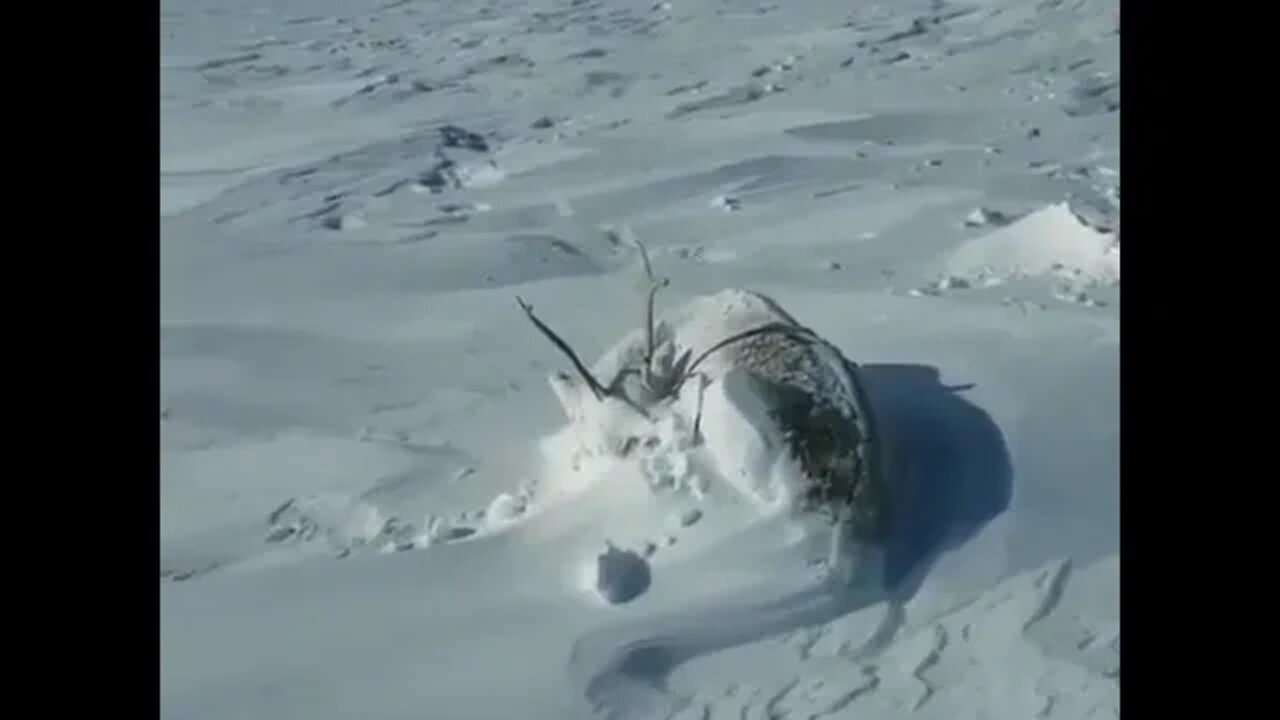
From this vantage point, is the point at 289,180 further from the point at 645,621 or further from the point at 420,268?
the point at 645,621

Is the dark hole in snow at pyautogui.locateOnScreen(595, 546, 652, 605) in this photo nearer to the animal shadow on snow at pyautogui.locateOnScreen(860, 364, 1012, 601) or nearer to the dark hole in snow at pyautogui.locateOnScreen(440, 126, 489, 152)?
the animal shadow on snow at pyautogui.locateOnScreen(860, 364, 1012, 601)

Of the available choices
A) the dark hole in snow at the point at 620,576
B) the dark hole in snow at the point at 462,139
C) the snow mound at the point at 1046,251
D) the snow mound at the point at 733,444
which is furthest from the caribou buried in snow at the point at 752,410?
the dark hole in snow at the point at 462,139

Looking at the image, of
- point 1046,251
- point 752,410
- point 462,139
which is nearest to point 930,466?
point 752,410

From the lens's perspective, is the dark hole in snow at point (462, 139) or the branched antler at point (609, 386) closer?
the branched antler at point (609, 386)

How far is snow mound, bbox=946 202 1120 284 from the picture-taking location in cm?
184

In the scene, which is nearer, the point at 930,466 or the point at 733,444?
the point at 733,444

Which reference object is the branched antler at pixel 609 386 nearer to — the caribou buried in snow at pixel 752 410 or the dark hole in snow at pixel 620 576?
the caribou buried in snow at pixel 752 410

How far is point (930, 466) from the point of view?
1.48 metres

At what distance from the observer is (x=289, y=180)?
2.04m

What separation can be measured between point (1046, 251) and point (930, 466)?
0.52 m

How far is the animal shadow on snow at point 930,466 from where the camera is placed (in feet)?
4.58

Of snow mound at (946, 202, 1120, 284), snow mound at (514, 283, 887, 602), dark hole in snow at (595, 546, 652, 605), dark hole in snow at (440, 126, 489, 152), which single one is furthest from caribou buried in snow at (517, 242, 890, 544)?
dark hole in snow at (440, 126, 489, 152)

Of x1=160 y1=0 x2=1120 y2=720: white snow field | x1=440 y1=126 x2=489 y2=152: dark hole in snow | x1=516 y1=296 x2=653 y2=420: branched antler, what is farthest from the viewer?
x1=440 y1=126 x2=489 y2=152: dark hole in snow

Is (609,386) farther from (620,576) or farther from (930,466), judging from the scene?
(930,466)
